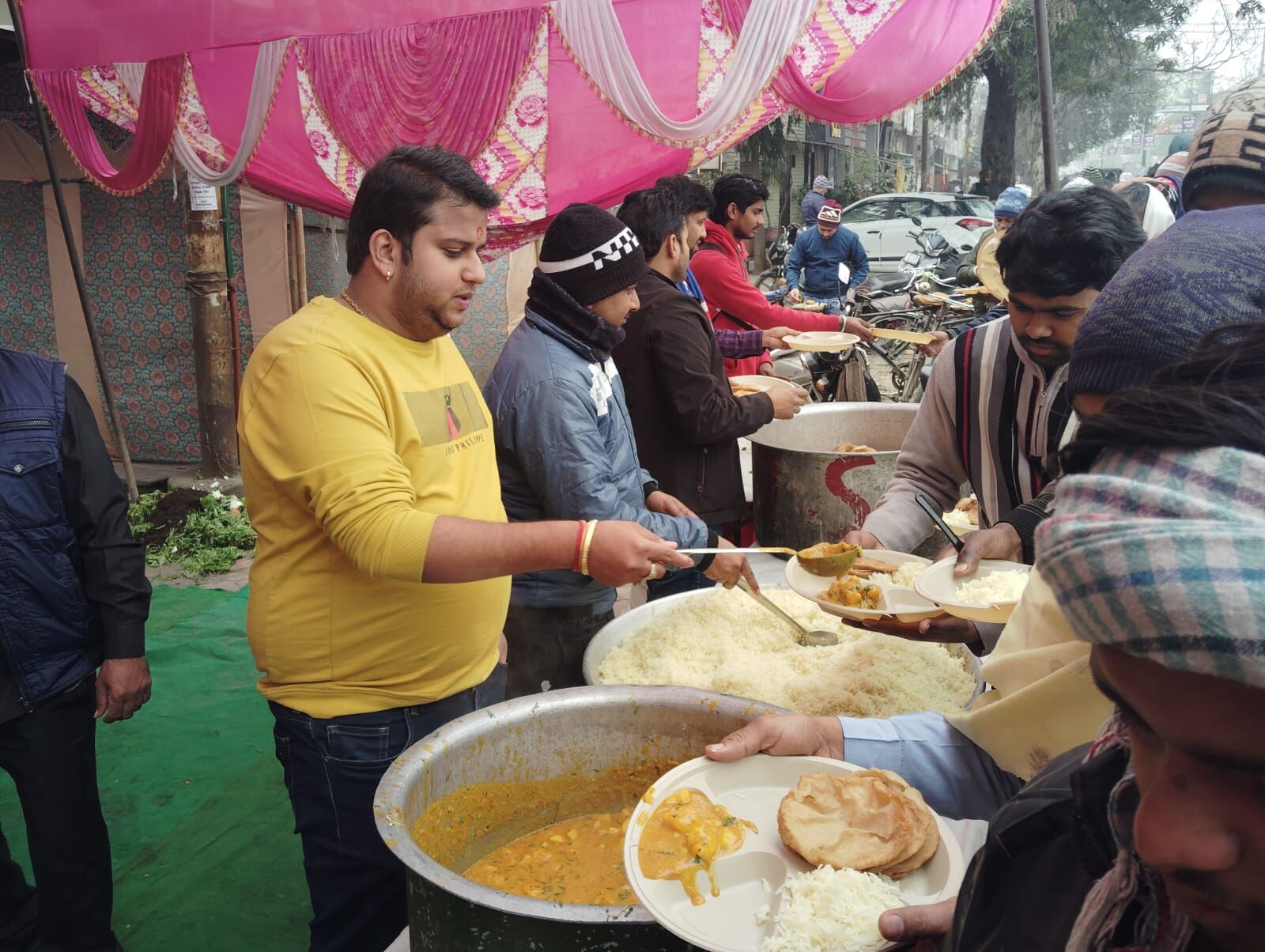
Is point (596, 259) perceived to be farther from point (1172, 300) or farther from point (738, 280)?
point (738, 280)

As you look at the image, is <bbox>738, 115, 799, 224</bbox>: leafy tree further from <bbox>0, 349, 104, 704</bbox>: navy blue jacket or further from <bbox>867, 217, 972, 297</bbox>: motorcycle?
<bbox>0, 349, 104, 704</bbox>: navy blue jacket

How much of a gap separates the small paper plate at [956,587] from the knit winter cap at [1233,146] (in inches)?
37.8

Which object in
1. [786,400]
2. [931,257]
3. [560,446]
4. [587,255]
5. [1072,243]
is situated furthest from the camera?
[931,257]

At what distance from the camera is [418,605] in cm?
197

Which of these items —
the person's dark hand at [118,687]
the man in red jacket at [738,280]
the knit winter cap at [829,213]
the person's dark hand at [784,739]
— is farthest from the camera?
the knit winter cap at [829,213]

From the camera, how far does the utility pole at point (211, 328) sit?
673cm

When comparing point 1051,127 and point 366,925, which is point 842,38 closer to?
point 1051,127

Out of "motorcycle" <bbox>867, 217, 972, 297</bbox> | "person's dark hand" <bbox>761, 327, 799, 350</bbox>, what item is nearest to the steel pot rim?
"person's dark hand" <bbox>761, 327, 799, 350</bbox>

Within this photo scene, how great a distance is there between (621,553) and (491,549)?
0.89ft

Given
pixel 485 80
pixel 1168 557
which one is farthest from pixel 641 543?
pixel 485 80

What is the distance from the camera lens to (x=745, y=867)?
1.32 metres

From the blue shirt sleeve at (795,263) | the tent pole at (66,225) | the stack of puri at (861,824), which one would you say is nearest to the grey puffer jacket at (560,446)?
the stack of puri at (861,824)

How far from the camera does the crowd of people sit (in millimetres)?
555

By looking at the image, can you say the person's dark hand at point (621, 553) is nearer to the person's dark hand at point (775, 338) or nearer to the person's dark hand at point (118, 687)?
A: the person's dark hand at point (118, 687)
